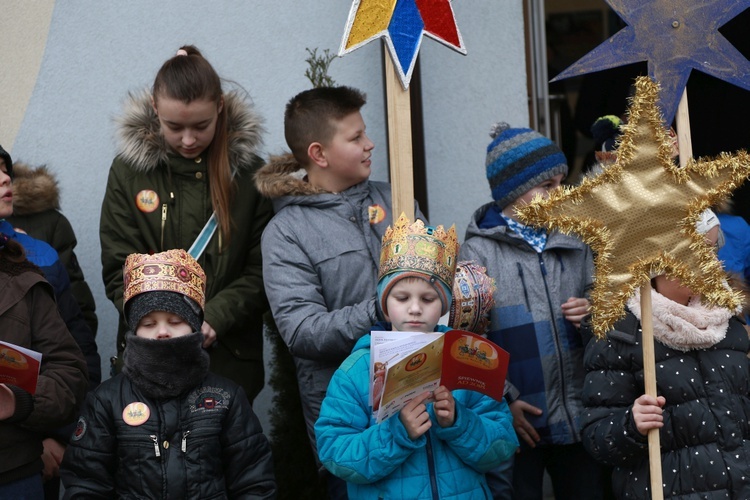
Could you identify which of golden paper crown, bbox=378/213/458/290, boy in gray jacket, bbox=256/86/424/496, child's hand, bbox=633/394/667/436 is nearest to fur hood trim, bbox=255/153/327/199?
boy in gray jacket, bbox=256/86/424/496

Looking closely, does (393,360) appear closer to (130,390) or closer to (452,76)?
(130,390)

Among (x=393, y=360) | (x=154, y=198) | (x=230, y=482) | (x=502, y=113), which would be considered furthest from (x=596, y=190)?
(x=502, y=113)

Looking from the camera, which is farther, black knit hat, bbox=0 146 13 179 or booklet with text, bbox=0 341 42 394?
black knit hat, bbox=0 146 13 179

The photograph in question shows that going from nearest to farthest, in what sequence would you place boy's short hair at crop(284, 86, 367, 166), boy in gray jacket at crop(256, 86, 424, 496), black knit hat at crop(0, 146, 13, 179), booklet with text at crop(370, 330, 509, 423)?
1. booklet with text at crop(370, 330, 509, 423)
2. boy in gray jacket at crop(256, 86, 424, 496)
3. black knit hat at crop(0, 146, 13, 179)
4. boy's short hair at crop(284, 86, 367, 166)

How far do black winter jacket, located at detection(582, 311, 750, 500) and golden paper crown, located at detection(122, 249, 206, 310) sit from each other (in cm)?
145

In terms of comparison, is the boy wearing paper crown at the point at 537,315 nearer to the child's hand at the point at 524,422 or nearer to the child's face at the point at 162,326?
the child's hand at the point at 524,422

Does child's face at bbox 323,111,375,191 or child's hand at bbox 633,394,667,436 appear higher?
child's face at bbox 323,111,375,191

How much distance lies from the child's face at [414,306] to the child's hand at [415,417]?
0.25 metres

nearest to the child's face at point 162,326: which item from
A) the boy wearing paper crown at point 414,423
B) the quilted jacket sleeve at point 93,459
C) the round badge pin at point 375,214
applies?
the quilted jacket sleeve at point 93,459

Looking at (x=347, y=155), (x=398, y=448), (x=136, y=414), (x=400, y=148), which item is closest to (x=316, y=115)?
(x=347, y=155)

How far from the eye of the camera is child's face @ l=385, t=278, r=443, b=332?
3.95 meters

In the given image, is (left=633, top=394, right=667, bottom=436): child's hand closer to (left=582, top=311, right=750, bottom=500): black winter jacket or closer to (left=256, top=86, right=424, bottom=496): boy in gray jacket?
(left=582, top=311, right=750, bottom=500): black winter jacket

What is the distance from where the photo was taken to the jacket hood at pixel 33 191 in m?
5.21

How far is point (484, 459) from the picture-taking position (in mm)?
3951
